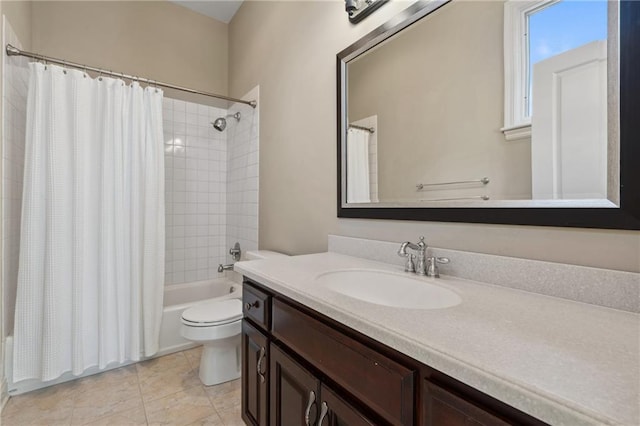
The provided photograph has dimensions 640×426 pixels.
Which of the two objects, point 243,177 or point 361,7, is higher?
point 361,7

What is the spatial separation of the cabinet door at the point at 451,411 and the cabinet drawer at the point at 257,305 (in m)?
0.67

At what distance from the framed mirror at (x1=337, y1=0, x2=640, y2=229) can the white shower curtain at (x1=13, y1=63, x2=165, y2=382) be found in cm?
151

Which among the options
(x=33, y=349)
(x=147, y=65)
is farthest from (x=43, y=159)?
(x=147, y=65)

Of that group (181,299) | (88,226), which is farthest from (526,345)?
(181,299)

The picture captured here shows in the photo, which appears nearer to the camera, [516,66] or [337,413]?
[337,413]

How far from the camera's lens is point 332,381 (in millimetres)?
820

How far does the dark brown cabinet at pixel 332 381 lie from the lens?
528 mm

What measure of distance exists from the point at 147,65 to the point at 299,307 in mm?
2786

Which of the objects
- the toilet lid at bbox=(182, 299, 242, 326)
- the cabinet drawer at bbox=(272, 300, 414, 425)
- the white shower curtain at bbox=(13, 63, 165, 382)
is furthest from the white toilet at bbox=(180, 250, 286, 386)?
the cabinet drawer at bbox=(272, 300, 414, 425)

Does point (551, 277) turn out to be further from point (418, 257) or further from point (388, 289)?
point (388, 289)

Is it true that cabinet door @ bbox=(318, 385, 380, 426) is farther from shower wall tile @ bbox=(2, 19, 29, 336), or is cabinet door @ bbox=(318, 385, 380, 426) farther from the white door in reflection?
shower wall tile @ bbox=(2, 19, 29, 336)

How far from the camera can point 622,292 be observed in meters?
0.72

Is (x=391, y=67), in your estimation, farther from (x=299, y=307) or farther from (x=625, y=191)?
(x=299, y=307)

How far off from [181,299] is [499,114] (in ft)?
9.21
